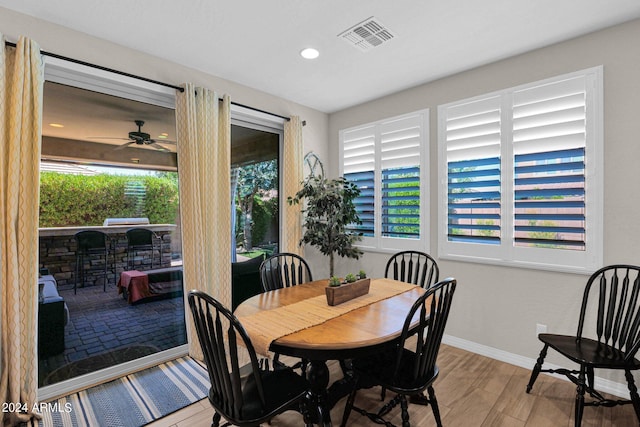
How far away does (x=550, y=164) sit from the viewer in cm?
254

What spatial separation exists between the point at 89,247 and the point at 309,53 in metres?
2.41

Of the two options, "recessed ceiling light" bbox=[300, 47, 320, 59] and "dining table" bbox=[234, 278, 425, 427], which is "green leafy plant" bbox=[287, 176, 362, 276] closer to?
"dining table" bbox=[234, 278, 425, 427]

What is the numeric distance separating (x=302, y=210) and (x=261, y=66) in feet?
5.27

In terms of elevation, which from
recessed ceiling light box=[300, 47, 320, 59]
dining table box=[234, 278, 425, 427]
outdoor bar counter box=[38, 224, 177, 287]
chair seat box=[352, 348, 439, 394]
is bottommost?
chair seat box=[352, 348, 439, 394]

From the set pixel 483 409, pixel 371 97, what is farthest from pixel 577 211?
pixel 371 97

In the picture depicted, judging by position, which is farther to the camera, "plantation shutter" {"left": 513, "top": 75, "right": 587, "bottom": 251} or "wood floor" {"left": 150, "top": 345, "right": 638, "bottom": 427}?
"plantation shutter" {"left": 513, "top": 75, "right": 587, "bottom": 251}

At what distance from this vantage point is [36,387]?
82.2 inches

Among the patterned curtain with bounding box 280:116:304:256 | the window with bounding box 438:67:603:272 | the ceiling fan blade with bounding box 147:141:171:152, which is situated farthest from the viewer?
the patterned curtain with bounding box 280:116:304:256

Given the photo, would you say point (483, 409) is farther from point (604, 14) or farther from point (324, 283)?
point (604, 14)

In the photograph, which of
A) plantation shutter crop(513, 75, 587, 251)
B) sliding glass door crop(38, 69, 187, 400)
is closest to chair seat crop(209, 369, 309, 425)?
sliding glass door crop(38, 69, 187, 400)

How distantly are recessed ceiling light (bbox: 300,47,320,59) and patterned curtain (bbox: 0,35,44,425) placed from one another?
184 cm

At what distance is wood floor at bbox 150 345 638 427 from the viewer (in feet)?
6.63

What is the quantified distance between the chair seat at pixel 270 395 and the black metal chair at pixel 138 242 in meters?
1.66

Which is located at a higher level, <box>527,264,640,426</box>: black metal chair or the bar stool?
the bar stool
